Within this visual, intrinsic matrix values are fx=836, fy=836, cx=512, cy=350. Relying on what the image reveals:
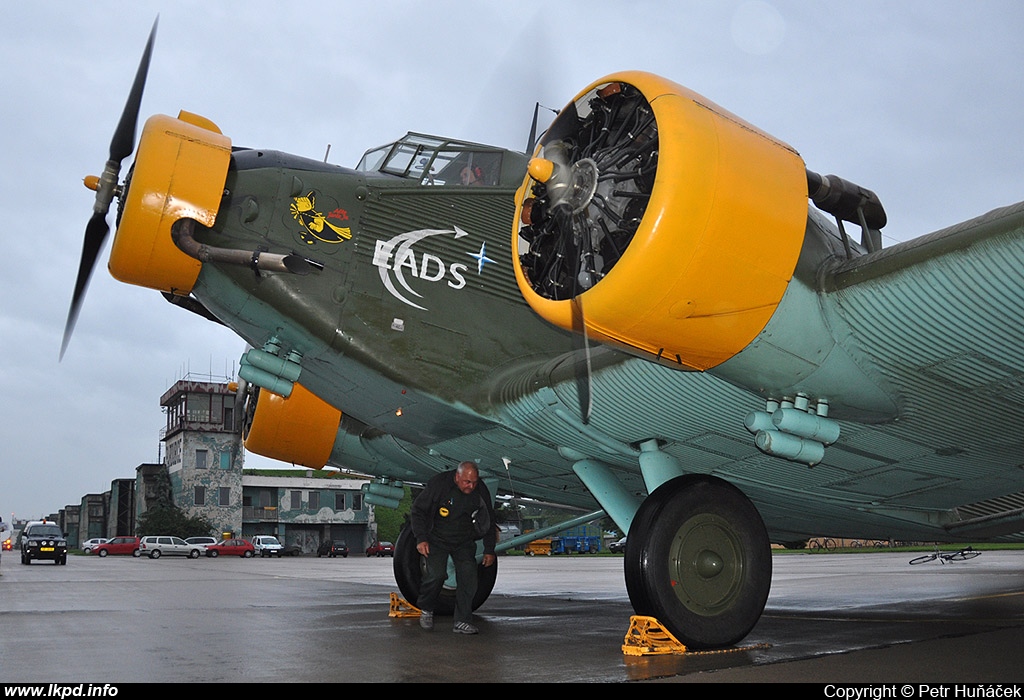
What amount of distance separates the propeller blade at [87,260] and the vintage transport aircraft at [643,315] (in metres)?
0.03

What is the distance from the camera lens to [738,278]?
181 inches

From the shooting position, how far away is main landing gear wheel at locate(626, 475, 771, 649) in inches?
214

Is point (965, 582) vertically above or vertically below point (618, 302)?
below

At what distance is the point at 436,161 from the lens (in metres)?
8.17

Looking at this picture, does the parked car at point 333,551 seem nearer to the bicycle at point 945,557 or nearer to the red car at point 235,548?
the red car at point 235,548

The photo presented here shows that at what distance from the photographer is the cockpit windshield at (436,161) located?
8.03 m

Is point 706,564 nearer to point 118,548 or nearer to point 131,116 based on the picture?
point 131,116

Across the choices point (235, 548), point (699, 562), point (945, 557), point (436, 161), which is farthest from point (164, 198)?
point (235, 548)

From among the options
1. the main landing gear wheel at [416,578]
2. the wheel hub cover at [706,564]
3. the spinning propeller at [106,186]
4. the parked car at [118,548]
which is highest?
the spinning propeller at [106,186]

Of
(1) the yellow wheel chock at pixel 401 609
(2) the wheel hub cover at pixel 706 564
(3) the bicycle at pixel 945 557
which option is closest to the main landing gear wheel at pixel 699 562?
(2) the wheel hub cover at pixel 706 564

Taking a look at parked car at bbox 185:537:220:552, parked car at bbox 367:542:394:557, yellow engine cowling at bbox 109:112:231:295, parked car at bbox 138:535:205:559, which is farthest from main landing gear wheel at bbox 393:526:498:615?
parked car at bbox 367:542:394:557
